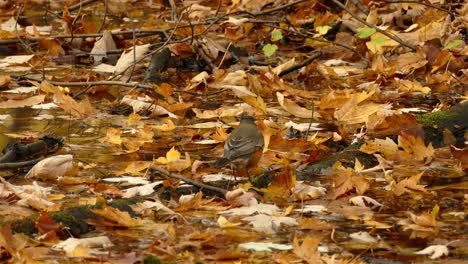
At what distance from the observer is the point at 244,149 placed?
200 inches

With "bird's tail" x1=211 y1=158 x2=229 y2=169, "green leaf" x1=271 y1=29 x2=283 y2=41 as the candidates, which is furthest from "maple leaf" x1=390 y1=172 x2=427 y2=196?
"green leaf" x1=271 y1=29 x2=283 y2=41

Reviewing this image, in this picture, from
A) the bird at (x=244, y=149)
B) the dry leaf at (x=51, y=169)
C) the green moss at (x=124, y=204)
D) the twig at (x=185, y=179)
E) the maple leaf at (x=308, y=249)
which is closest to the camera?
the maple leaf at (x=308, y=249)

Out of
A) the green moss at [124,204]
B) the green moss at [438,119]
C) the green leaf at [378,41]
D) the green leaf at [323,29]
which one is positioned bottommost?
the green leaf at [323,29]

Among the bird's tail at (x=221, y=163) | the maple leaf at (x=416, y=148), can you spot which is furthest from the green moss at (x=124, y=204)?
the maple leaf at (x=416, y=148)

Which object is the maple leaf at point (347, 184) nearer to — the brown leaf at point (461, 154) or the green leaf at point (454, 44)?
the brown leaf at point (461, 154)

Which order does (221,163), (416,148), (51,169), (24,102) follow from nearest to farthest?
(221,163) < (51,169) < (416,148) < (24,102)

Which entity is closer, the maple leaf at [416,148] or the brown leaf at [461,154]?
the brown leaf at [461,154]

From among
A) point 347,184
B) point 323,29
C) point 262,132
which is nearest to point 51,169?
point 262,132

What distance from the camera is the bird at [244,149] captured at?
508cm

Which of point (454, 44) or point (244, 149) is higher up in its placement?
point (244, 149)

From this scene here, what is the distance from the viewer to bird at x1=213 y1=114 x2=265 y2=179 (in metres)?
5.08

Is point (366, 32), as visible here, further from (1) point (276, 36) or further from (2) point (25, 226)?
(2) point (25, 226)

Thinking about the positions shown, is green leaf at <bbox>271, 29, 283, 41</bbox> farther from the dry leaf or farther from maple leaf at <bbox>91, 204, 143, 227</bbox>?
maple leaf at <bbox>91, 204, 143, 227</bbox>

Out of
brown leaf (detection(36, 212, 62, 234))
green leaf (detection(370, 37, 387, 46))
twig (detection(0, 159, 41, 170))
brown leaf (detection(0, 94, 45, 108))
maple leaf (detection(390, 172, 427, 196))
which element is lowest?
green leaf (detection(370, 37, 387, 46))
